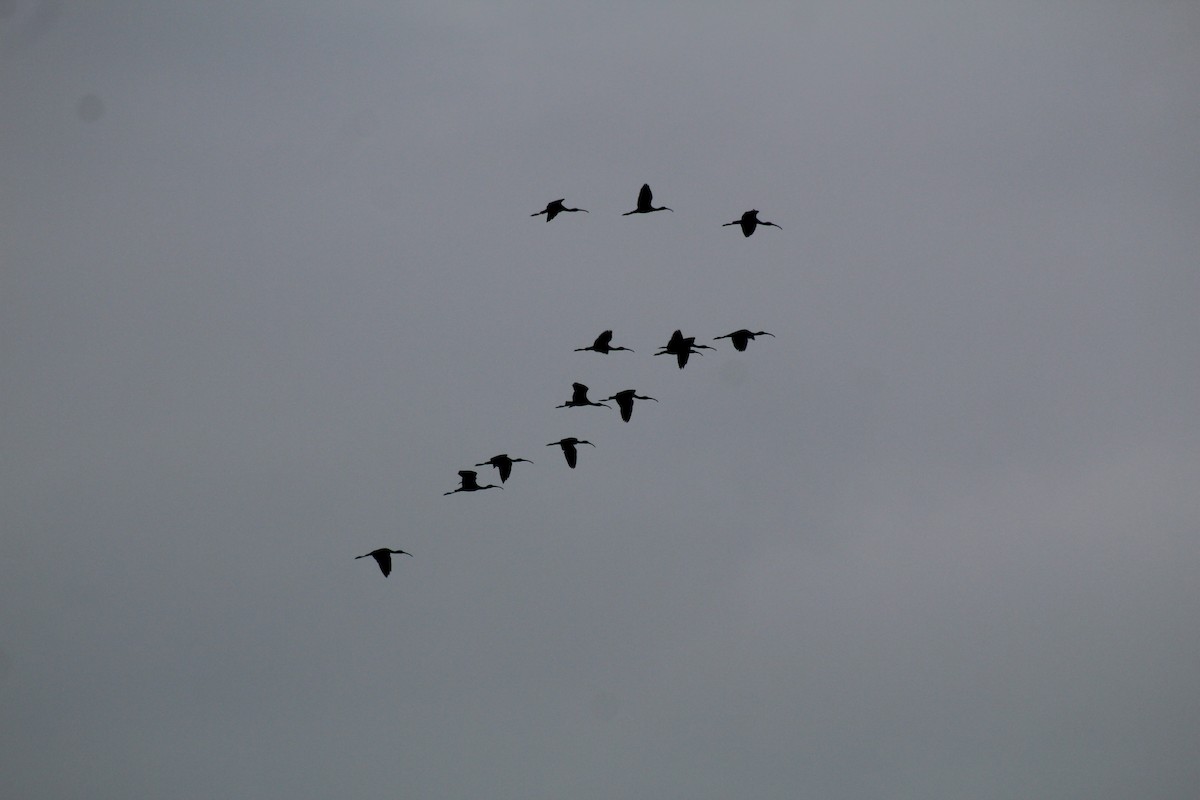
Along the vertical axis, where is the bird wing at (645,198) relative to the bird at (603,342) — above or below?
above

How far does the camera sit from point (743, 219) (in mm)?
54625

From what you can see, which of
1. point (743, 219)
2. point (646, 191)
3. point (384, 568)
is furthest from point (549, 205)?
point (384, 568)

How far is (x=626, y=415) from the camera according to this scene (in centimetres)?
5500

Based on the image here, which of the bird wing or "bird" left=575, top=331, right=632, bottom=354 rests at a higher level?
the bird wing

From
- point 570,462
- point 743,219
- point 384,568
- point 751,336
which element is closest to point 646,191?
point 743,219

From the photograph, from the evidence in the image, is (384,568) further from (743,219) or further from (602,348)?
(743,219)

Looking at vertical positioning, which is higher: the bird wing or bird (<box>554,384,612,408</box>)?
the bird wing

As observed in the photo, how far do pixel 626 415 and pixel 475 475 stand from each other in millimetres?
7441

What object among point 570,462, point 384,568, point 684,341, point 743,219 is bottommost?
point 384,568

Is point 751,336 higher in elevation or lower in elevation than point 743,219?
lower

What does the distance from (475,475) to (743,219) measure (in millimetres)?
15413

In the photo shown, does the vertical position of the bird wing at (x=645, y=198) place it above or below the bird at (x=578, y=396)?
above

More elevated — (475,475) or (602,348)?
(602,348)

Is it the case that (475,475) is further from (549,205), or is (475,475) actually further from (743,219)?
(743,219)
